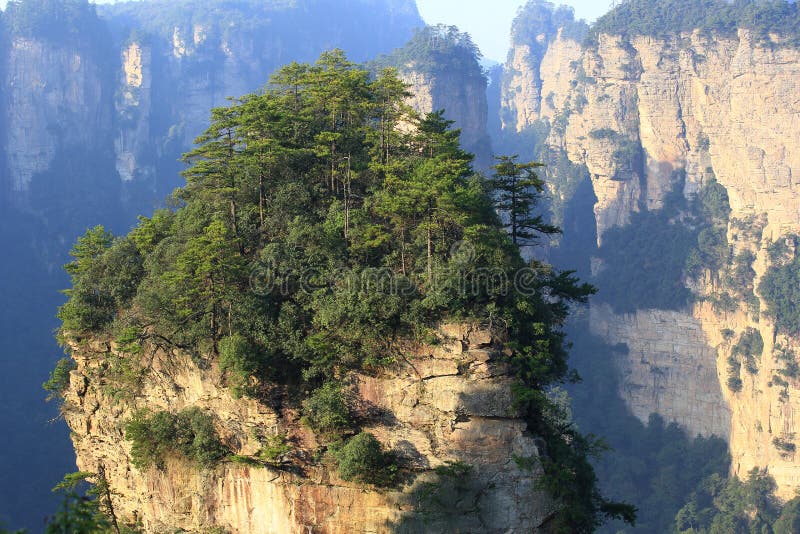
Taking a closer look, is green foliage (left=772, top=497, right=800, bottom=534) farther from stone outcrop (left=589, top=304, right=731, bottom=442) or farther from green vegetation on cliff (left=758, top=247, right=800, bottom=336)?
green vegetation on cliff (left=758, top=247, right=800, bottom=336)

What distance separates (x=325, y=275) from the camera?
66.7 feet

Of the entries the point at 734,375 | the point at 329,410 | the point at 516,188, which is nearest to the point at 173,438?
the point at 329,410

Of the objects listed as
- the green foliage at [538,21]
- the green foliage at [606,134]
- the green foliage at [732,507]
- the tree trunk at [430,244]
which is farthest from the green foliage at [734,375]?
the green foliage at [538,21]

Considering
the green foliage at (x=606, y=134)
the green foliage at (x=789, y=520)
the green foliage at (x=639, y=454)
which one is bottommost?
the green foliage at (x=789, y=520)

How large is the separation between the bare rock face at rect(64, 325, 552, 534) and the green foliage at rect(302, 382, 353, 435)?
0.94 feet

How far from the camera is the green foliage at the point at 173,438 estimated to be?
2011 cm

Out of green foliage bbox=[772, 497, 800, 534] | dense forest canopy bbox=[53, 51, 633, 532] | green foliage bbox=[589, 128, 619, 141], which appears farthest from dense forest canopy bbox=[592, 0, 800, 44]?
dense forest canopy bbox=[53, 51, 633, 532]

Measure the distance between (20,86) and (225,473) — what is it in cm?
6955

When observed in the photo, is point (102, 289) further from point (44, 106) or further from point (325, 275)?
point (44, 106)

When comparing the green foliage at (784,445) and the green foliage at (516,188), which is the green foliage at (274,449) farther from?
the green foliage at (784,445)

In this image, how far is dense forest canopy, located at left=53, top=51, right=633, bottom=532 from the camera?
755 inches

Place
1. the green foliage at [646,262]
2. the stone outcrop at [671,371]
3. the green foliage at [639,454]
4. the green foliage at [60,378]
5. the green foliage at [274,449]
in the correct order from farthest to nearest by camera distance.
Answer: the green foliage at [646,262] → the stone outcrop at [671,371] → the green foliage at [639,454] → the green foliage at [60,378] → the green foliage at [274,449]

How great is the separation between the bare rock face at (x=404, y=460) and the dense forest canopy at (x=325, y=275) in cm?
45

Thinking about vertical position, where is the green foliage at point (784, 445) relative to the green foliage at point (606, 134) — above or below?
below
